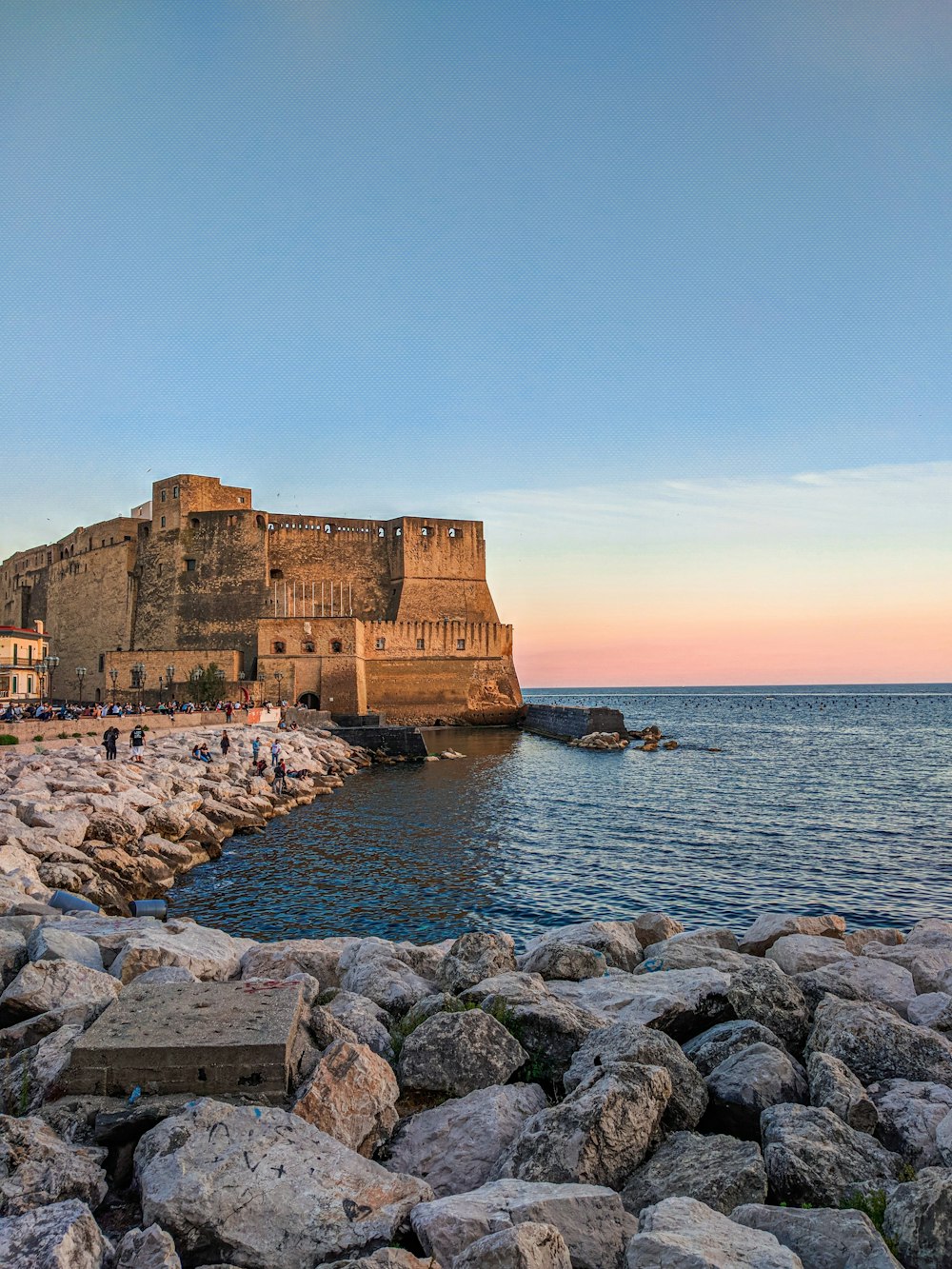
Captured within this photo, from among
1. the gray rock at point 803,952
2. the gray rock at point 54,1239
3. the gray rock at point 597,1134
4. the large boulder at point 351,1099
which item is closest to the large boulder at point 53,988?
the large boulder at point 351,1099

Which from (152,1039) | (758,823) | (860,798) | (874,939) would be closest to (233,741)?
(758,823)

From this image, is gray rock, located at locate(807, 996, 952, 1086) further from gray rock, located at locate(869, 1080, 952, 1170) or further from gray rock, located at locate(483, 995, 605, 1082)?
gray rock, located at locate(483, 995, 605, 1082)

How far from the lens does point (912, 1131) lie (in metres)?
3.18

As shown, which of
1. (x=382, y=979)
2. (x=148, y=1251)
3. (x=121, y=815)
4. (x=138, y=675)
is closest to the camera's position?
(x=148, y=1251)

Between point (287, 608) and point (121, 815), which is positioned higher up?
point (287, 608)

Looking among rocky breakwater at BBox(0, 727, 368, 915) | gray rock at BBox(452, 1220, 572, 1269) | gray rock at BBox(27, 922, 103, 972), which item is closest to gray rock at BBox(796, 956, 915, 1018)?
gray rock at BBox(452, 1220, 572, 1269)

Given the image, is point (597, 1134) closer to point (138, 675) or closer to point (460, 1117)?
point (460, 1117)

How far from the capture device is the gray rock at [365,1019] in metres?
3.89

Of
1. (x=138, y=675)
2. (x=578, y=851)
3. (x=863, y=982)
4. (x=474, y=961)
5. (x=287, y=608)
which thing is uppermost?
(x=287, y=608)

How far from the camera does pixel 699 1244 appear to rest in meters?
2.28

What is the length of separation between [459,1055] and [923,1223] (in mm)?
1862

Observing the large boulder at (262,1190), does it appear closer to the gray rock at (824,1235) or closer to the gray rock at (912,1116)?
the gray rock at (824,1235)

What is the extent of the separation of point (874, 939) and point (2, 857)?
7.84m

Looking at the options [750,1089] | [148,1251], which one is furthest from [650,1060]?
[148,1251]
